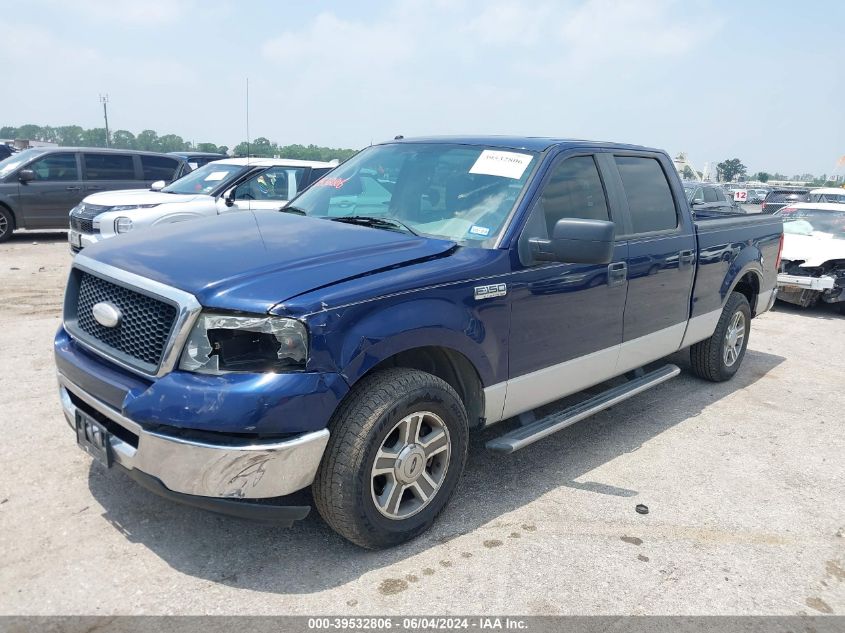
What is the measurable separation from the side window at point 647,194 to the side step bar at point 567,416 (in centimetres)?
107

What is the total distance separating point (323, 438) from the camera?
2.78 meters

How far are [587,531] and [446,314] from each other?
1365 millimetres

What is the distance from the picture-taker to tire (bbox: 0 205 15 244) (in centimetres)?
1248

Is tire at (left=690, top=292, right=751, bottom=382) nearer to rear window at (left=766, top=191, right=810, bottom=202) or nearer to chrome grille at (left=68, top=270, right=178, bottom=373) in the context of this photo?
chrome grille at (left=68, top=270, right=178, bottom=373)

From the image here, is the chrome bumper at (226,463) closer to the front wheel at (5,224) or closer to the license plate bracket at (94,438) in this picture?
the license plate bracket at (94,438)

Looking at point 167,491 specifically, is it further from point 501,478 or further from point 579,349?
point 579,349

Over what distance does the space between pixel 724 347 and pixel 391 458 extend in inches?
155

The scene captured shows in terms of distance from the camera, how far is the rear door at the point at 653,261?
446cm

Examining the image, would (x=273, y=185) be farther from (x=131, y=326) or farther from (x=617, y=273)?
(x=131, y=326)

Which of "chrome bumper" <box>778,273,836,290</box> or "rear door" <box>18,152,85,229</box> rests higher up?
"rear door" <box>18,152,85,229</box>

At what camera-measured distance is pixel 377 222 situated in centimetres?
376

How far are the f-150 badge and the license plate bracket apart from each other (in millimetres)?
1784

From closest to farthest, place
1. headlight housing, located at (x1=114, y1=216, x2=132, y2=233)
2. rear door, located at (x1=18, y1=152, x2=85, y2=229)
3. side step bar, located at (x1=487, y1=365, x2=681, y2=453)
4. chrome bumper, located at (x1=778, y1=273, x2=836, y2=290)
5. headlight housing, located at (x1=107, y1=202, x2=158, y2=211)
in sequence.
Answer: side step bar, located at (x1=487, y1=365, x2=681, y2=453)
headlight housing, located at (x1=114, y1=216, x2=132, y2=233)
headlight housing, located at (x1=107, y1=202, x2=158, y2=211)
chrome bumper, located at (x1=778, y1=273, x2=836, y2=290)
rear door, located at (x1=18, y1=152, x2=85, y2=229)

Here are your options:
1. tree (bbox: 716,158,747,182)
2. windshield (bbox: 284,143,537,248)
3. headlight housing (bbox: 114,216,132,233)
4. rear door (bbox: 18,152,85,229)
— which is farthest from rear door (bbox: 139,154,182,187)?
tree (bbox: 716,158,747,182)
